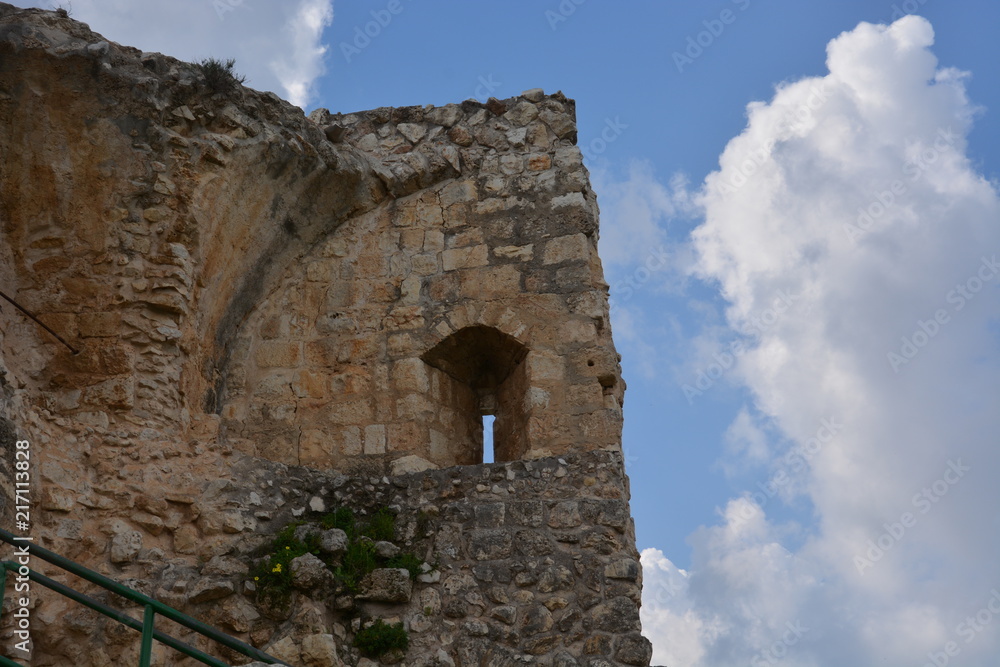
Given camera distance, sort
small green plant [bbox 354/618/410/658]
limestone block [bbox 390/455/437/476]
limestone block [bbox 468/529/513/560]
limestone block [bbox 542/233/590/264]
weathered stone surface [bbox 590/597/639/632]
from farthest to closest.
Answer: limestone block [bbox 542/233/590/264], limestone block [bbox 390/455/437/476], limestone block [bbox 468/529/513/560], weathered stone surface [bbox 590/597/639/632], small green plant [bbox 354/618/410/658]

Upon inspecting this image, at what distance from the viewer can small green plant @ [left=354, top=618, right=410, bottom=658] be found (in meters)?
5.88

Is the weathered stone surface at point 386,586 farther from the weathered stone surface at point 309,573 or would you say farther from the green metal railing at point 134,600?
the green metal railing at point 134,600

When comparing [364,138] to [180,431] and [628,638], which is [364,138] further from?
[628,638]

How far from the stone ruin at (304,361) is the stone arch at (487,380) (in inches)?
0.9

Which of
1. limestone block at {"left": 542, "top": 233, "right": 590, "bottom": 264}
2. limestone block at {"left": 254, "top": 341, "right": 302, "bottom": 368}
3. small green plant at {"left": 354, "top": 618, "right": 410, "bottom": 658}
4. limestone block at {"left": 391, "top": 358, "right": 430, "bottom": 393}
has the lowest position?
small green plant at {"left": 354, "top": 618, "right": 410, "bottom": 658}

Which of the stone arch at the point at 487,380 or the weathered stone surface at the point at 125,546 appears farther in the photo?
the stone arch at the point at 487,380

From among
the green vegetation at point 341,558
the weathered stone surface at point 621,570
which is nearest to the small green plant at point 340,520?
the green vegetation at point 341,558

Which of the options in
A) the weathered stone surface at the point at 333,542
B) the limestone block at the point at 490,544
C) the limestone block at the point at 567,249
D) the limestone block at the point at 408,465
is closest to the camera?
the weathered stone surface at the point at 333,542

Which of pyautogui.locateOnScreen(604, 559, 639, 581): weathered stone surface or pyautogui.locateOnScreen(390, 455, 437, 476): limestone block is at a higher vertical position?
pyautogui.locateOnScreen(390, 455, 437, 476): limestone block

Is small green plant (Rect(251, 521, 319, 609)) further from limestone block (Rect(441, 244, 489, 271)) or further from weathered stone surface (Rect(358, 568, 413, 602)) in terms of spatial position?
limestone block (Rect(441, 244, 489, 271))

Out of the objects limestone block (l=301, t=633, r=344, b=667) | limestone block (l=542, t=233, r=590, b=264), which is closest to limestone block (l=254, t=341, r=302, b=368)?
limestone block (l=542, t=233, r=590, b=264)

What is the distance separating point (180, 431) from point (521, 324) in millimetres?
2237

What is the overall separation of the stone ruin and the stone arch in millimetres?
22

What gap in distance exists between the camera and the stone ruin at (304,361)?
233 inches
